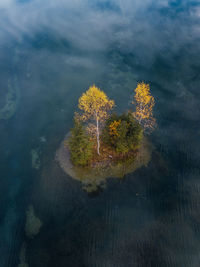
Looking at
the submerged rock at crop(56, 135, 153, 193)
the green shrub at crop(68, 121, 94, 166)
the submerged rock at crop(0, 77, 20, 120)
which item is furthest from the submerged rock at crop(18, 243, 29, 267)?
the submerged rock at crop(0, 77, 20, 120)

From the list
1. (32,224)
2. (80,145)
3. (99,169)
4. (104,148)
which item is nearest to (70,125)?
(104,148)

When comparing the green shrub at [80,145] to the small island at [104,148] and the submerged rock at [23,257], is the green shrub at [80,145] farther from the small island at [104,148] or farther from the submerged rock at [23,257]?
the submerged rock at [23,257]

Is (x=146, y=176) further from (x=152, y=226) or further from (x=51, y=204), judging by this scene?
(x=51, y=204)

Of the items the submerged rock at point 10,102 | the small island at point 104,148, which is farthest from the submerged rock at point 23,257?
the submerged rock at point 10,102

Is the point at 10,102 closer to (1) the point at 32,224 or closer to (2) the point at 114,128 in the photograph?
(2) the point at 114,128

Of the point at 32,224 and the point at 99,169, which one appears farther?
the point at 99,169

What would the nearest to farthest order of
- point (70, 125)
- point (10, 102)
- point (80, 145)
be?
point (80, 145), point (70, 125), point (10, 102)

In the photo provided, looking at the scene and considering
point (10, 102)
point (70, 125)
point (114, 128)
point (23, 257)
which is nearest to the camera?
point (23, 257)

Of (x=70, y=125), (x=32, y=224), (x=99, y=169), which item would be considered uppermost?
(x=70, y=125)
